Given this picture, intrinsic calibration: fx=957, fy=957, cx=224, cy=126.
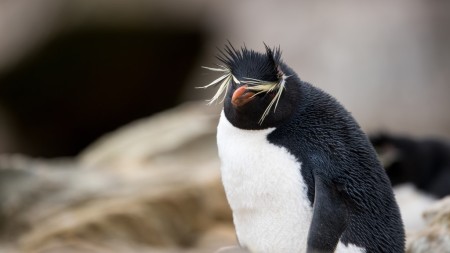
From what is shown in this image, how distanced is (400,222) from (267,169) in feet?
1.35

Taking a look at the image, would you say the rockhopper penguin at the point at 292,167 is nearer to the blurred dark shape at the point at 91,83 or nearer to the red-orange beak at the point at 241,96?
the red-orange beak at the point at 241,96

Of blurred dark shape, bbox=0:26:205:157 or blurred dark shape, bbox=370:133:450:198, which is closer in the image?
blurred dark shape, bbox=370:133:450:198

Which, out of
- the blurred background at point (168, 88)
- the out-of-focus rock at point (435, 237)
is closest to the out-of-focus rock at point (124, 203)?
the blurred background at point (168, 88)

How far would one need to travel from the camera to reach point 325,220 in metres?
2.48

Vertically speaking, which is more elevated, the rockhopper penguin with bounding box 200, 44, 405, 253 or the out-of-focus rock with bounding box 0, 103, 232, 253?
the rockhopper penguin with bounding box 200, 44, 405, 253

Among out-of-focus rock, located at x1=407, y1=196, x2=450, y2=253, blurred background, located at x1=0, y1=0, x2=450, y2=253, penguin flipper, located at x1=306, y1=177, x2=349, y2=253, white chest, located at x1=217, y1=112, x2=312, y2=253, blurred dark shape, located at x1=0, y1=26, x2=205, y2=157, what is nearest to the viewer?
penguin flipper, located at x1=306, y1=177, x2=349, y2=253

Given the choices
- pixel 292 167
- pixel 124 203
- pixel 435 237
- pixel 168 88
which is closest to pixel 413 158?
pixel 124 203

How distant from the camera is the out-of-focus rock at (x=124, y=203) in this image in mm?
4086

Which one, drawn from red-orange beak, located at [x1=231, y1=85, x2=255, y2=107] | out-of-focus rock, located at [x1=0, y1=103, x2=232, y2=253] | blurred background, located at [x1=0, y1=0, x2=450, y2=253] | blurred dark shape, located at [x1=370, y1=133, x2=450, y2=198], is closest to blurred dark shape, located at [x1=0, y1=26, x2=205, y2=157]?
blurred background, located at [x1=0, y1=0, x2=450, y2=253]

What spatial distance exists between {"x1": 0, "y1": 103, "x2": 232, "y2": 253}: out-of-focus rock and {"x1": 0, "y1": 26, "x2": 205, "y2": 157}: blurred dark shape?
12.8ft

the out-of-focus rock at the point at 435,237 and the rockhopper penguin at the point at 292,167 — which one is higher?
the rockhopper penguin at the point at 292,167

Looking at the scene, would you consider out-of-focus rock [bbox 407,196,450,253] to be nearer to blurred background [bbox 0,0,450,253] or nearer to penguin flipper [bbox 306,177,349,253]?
penguin flipper [bbox 306,177,349,253]

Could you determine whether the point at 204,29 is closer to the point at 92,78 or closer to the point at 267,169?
the point at 92,78

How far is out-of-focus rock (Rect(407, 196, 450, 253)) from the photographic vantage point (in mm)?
2938
